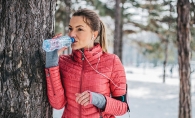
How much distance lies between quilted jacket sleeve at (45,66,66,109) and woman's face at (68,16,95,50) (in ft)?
0.88

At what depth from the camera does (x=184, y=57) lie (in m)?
4.76

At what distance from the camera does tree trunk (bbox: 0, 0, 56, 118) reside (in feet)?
5.31

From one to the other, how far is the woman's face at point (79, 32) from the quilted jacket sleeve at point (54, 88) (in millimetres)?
267

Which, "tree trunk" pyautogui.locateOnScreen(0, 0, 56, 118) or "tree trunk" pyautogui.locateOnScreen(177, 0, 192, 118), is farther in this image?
"tree trunk" pyautogui.locateOnScreen(177, 0, 192, 118)

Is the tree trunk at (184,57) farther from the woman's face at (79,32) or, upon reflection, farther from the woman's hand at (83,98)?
the woman's hand at (83,98)

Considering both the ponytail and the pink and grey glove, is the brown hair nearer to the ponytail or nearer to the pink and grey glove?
the ponytail

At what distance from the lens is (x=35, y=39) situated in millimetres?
1726

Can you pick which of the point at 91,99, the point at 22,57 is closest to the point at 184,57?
the point at 91,99

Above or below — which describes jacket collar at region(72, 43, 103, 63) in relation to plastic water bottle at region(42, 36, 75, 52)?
below

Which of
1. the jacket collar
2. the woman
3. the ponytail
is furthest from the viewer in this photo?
the ponytail

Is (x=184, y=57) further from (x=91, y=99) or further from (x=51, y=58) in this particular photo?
(x=51, y=58)

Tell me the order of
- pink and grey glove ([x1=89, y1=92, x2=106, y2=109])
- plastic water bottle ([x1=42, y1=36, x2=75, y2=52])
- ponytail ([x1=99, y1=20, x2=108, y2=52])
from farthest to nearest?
ponytail ([x1=99, y1=20, x2=108, y2=52]) → pink and grey glove ([x1=89, y1=92, x2=106, y2=109]) → plastic water bottle ([x1=42, y1=36, x2=75, y2=52])

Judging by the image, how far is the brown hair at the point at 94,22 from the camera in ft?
→ 6.34

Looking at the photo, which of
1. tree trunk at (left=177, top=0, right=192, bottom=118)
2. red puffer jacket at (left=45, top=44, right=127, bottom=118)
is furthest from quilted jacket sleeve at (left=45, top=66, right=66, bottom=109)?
tree trunk at (left=177, top=0, right=192, bottom=118)
